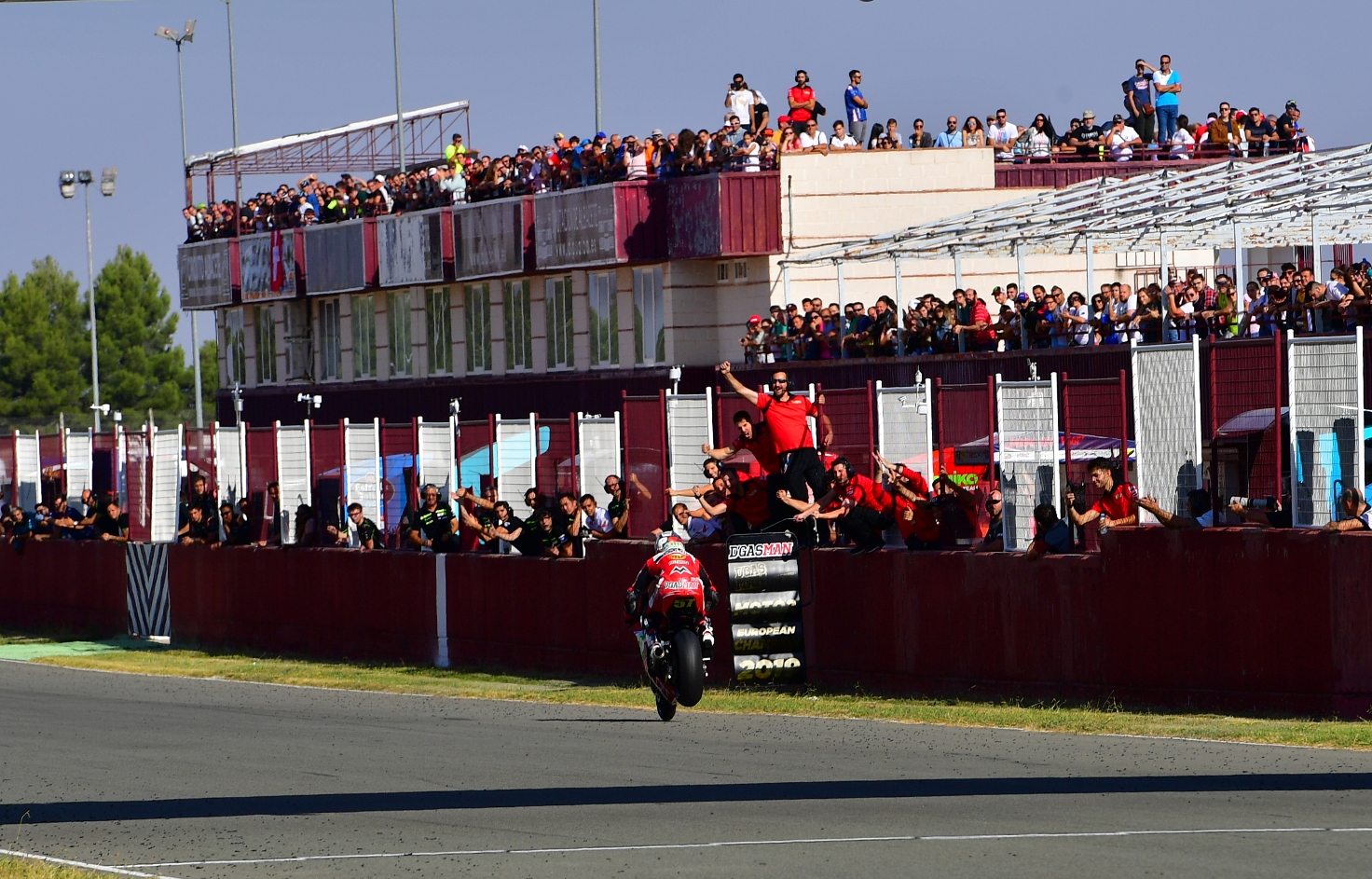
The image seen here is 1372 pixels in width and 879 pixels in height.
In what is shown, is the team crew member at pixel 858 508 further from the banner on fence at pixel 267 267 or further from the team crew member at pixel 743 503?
the banner on fence at pixel 267 267

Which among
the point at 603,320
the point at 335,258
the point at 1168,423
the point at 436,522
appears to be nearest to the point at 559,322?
the point at 603,320

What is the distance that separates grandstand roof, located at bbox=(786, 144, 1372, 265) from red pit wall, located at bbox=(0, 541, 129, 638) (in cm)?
1191

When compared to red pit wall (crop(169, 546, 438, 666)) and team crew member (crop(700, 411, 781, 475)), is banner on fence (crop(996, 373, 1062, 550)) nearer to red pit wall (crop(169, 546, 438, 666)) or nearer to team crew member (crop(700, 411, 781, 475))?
team crew member (crop(700, 411, 781, 475))

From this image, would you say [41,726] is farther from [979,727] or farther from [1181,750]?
[1181,750]

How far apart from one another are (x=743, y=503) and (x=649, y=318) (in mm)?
21182

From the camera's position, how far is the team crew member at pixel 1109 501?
17.3 m

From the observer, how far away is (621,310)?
1613 inches

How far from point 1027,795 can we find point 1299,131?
2806 cm

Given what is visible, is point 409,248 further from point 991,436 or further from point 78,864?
point 78,864

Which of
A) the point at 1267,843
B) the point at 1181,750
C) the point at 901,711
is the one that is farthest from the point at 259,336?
the point at 1267,843

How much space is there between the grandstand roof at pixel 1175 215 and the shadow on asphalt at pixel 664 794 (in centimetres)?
1661

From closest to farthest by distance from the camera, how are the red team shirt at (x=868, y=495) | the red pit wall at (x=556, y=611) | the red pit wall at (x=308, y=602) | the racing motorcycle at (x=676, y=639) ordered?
the racing motorcycle at (x=676, y=639) < the red team shirt at (x=868, y=495) < the red pit wall at (x=556, y=611) < the red pit wall at (x=308, y=602)

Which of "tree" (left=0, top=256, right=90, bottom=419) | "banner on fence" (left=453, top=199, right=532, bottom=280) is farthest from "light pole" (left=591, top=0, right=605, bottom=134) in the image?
"tree" (left=0, top=256, right=90, bottom=419)

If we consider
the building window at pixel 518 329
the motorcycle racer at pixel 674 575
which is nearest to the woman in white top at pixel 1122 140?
the building window at pixel 518 329
